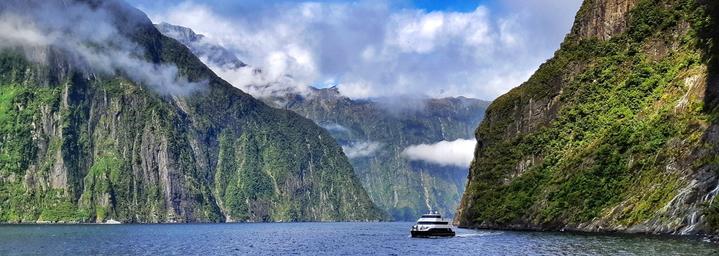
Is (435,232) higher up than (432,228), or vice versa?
(432,228)

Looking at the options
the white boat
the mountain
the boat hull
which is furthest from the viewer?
the white boat

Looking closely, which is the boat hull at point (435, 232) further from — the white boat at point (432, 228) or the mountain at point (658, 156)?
the mountain at point (658, 156)

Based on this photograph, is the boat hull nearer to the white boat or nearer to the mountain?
the white boat

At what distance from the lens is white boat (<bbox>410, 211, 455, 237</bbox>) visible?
563 ft

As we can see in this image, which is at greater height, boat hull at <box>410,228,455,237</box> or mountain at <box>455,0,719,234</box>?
mountain at <box>455,0,719,234</box>

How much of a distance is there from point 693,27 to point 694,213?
68.8 metres

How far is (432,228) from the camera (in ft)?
568

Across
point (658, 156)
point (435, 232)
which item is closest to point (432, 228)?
point (435, 232)

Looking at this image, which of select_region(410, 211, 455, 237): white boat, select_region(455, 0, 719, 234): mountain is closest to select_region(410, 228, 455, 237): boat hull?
select_region(410, 211, 455, 237): white boat

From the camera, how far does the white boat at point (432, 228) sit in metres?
172

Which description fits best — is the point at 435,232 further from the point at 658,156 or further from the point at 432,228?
the point at 658,156

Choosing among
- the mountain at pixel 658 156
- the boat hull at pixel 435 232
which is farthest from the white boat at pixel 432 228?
the mountain at pixel 658 156

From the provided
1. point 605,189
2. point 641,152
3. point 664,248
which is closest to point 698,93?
point 641,152

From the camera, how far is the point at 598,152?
179 metres
